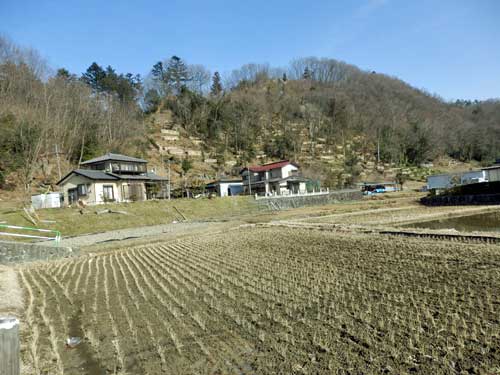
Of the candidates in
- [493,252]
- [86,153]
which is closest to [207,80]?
[86,153]

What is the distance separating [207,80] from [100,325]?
78.1 meters

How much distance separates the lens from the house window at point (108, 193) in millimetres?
30922

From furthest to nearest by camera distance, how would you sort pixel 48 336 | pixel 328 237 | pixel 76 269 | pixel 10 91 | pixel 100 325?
pixel 10 91 < pixel 328 237 < pixel 76 269 < pixel 100 325 < pixel 48 336

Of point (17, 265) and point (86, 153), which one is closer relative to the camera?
point (17, 265)

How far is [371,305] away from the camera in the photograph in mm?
5203

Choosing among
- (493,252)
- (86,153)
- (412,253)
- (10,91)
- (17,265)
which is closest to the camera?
(493,252)

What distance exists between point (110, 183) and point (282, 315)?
30484 millimetres

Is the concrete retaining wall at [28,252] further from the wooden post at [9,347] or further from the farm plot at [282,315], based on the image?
the wooden post at [9,347]

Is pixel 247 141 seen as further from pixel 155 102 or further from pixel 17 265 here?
pixel 17 265

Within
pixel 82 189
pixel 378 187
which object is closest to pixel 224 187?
pixel 82 189

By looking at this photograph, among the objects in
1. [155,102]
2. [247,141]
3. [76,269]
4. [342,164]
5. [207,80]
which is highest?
[207,80]

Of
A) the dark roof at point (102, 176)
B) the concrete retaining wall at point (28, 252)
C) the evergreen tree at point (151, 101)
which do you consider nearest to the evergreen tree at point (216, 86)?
the evergreen tree at point (151, 101)

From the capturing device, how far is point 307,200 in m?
40.9

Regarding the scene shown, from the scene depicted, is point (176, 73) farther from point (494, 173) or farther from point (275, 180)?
point (494, 173)
